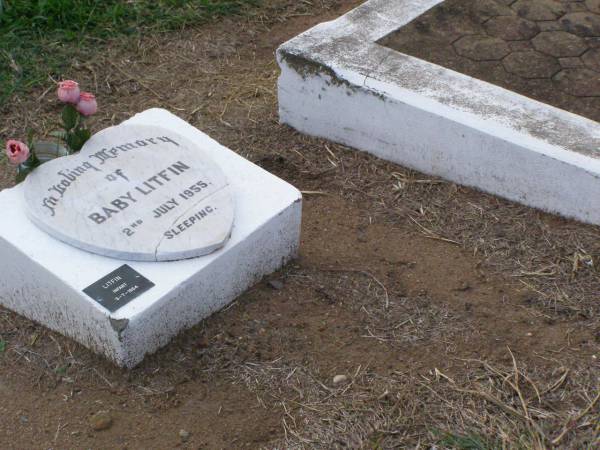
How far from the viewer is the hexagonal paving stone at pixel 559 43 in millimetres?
3302

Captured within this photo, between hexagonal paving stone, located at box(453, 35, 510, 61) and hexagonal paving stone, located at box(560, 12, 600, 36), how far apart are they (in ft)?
1.04

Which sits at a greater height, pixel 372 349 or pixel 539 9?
pixel 539 9

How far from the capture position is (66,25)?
3926 millimetres

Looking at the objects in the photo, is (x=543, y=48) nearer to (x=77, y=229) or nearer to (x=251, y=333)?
(x=251, y=333)

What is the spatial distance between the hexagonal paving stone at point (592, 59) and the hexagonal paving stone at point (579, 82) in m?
0.04

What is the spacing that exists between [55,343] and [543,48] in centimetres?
206

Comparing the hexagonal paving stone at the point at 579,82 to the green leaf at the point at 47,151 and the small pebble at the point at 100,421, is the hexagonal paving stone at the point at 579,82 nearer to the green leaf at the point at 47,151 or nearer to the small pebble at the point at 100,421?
the green leaf at the point at 47,151

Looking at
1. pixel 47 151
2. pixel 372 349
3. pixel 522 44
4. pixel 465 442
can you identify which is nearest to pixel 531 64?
pixel 522 44

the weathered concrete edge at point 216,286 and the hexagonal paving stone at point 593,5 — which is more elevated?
the hexagonal paving stone at point 593,5

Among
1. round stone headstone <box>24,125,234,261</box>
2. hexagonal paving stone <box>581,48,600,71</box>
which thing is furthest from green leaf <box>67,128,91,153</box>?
→ hexagonal paving stone <box>581,48,600,71</box>

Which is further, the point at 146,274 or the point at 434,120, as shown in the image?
the point at 434,120

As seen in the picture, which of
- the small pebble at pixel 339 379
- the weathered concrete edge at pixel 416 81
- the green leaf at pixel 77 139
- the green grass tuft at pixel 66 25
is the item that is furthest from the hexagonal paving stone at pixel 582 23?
the green leaf at pixel 77 139

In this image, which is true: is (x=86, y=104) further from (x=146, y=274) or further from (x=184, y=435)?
(x=184, y=435)

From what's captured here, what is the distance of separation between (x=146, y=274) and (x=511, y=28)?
1.88 meters
